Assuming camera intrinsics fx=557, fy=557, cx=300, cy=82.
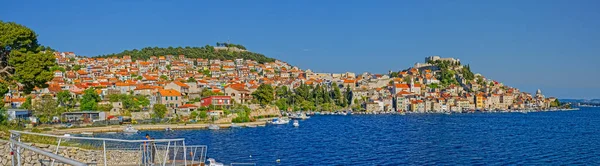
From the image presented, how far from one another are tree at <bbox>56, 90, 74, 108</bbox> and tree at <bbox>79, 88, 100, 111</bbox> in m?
1.23

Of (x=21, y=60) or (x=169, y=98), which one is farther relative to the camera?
(x=169, y=98)

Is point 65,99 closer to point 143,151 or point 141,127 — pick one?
point 141,127

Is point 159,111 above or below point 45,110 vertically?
below

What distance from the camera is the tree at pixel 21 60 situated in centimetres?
1684

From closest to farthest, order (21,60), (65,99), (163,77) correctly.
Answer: (21,60) < (65,99) < (163,77)

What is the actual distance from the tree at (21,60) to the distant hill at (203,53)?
104660 mm

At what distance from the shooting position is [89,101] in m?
54.7

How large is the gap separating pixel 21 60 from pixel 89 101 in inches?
1569

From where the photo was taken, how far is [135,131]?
41.2m

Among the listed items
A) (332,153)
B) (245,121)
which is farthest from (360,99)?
(332,153)

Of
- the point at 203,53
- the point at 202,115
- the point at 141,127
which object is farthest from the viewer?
the point at 203,53

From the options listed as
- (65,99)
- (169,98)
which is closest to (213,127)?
(169,98)

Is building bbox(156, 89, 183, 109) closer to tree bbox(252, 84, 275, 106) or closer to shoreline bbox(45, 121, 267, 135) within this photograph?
tree bbox(252, 84, 275, 106)

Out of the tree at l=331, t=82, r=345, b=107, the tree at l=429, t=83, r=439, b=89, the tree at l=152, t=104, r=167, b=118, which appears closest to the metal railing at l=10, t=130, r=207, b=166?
the tree at l=152, t=104, r=167, b=118
